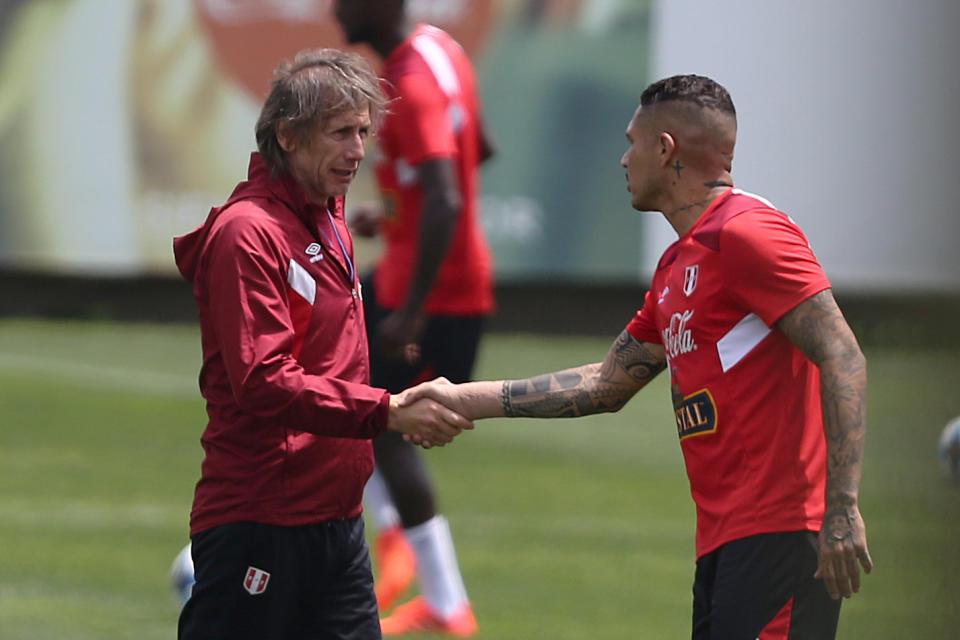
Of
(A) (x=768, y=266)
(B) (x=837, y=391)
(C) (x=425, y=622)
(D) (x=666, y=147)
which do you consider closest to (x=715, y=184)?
(D) (x=666, y=147)

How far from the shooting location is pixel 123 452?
11.5 meters

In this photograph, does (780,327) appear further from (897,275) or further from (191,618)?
(897,275)

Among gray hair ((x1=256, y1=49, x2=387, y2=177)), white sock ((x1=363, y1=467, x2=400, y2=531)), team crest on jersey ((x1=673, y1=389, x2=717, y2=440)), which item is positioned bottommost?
white sock ((x1=363, y1=467, x2=400, y2=531))

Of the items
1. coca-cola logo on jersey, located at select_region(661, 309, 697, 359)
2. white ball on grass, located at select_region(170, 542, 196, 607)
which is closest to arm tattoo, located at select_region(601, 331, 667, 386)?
coca-cola logo on jersey, located at select_region(661, 309, 697, 359)

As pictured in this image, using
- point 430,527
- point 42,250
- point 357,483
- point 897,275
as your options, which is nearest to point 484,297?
point 430,527

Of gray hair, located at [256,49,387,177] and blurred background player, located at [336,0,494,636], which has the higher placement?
gray hair, located at [256,49,387,177]

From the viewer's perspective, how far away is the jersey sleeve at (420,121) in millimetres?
6066

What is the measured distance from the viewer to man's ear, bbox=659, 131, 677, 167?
12.8ft

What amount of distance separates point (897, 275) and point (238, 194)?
17.4m

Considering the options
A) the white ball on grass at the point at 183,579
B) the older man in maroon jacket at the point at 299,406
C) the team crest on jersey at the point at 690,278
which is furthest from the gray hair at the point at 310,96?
the white ball on grass at the point at 183,579

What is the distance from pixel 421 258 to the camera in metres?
6.09

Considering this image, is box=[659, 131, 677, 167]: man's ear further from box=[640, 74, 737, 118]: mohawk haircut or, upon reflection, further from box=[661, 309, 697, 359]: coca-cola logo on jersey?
box=[661, 309, 697, 359]: coca-cola logo on jersey

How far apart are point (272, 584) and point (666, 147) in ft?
5.15

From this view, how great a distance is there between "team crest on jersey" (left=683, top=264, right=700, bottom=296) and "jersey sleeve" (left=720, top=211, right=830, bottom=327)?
125mm
